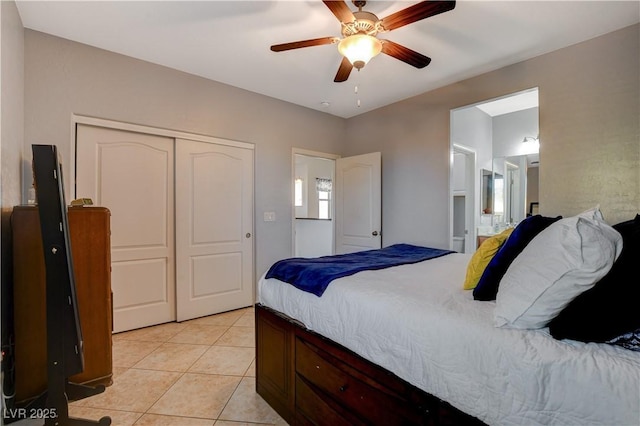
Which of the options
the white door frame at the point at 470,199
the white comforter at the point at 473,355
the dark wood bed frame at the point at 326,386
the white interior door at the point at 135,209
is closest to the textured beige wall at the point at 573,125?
the white door frame at the point at 470,199

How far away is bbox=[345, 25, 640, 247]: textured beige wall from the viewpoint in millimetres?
2506

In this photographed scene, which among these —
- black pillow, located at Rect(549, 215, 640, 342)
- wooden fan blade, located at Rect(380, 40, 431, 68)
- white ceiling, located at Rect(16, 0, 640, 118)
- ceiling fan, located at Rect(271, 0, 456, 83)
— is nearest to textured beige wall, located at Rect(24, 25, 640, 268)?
white ceiling, located at Rect(16, 0, 640, 118)

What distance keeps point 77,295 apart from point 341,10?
8.21 feet

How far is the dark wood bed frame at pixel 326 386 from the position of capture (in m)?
1.15

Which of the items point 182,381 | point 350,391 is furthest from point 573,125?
point 182,381

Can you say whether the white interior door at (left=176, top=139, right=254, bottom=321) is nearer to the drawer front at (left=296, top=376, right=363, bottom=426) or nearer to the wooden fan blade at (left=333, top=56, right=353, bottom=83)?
the wooden fan blade at (left=333, top=56, right=353, bottom=83)

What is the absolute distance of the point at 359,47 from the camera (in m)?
2.07

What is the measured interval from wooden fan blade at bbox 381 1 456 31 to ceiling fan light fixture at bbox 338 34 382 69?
143mm

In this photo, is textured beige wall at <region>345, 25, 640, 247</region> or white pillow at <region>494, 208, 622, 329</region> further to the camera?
textured beige wall at <region>345, 25, 640, 247</region>

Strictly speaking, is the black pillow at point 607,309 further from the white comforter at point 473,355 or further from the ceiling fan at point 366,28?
the ceiling fan at point 366,28

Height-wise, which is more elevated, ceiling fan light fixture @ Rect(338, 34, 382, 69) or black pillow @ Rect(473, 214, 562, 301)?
ceiling fan light fixture @ Rect(338, 34, 382, 69)

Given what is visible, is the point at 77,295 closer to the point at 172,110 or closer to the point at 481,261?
the point at 172,110

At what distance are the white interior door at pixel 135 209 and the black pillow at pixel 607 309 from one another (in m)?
3.37

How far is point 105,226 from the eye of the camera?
6.95 ft
